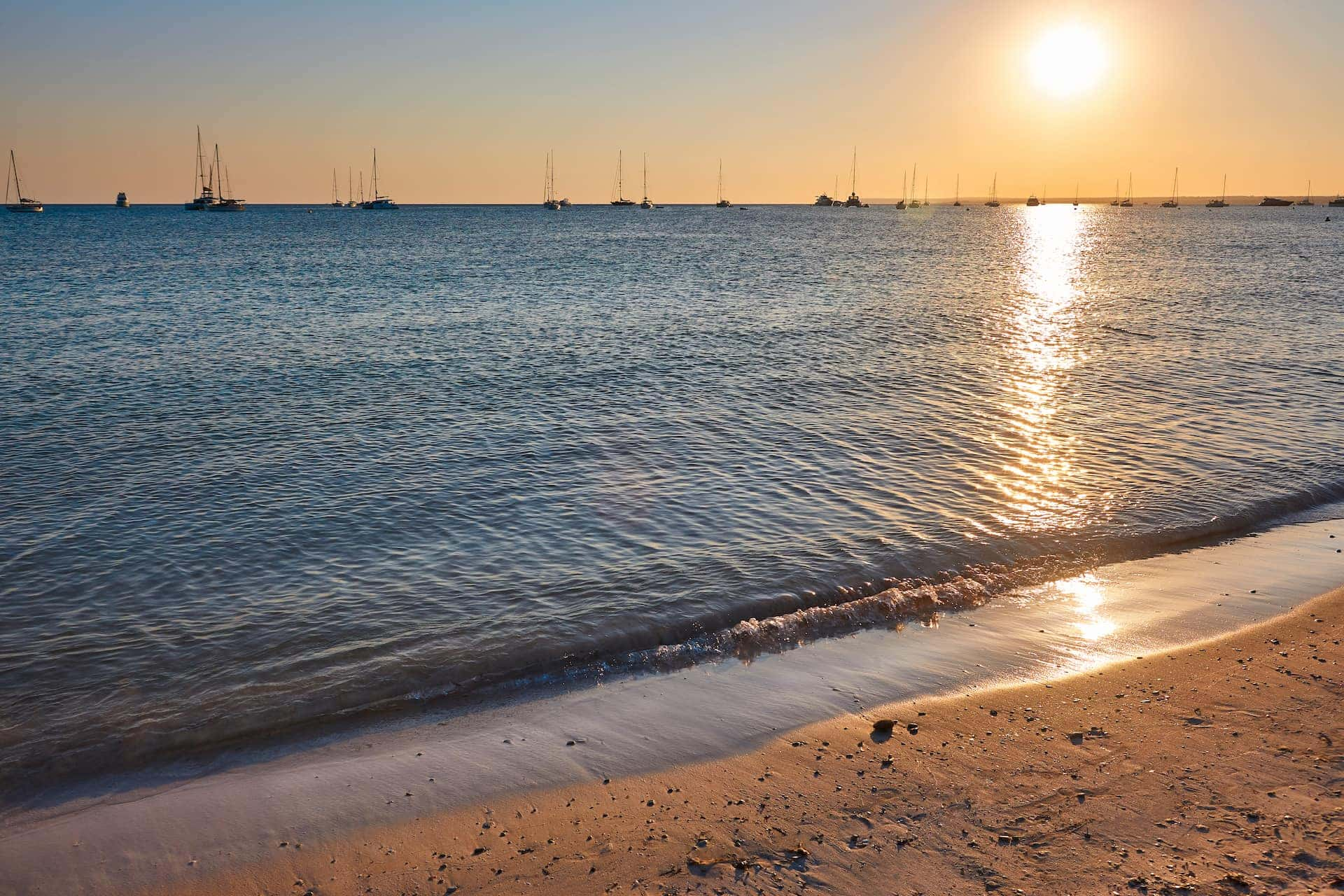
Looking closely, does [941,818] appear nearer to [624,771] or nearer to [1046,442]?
[624,771]

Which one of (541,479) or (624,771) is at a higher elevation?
(541,479)

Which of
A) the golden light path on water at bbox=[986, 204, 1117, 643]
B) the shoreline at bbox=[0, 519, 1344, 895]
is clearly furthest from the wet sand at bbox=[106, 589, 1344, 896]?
the golden light path on water at bbox=[986, 204, 1117, 643]

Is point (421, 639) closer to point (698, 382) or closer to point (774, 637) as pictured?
point (774, 637)

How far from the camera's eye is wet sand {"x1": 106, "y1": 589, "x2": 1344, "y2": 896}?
698 centimetres

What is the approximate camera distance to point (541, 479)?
19.1 metres

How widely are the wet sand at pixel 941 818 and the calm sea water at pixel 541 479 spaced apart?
301cm

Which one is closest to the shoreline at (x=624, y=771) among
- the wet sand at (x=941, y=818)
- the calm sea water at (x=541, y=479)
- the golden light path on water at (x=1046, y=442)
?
the wet sand at (x=941, y=818)

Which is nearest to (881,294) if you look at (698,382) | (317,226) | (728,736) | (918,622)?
(698,382)

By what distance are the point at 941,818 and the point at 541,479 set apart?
12.8 m

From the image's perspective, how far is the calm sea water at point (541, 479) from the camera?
11.8 metres

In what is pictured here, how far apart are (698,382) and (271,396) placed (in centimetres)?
1338

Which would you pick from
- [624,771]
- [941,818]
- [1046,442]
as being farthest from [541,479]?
[941,818]

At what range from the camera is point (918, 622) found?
12.6 m

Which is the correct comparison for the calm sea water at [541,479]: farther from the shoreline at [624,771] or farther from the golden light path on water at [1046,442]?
the shoreline at [624,771]
